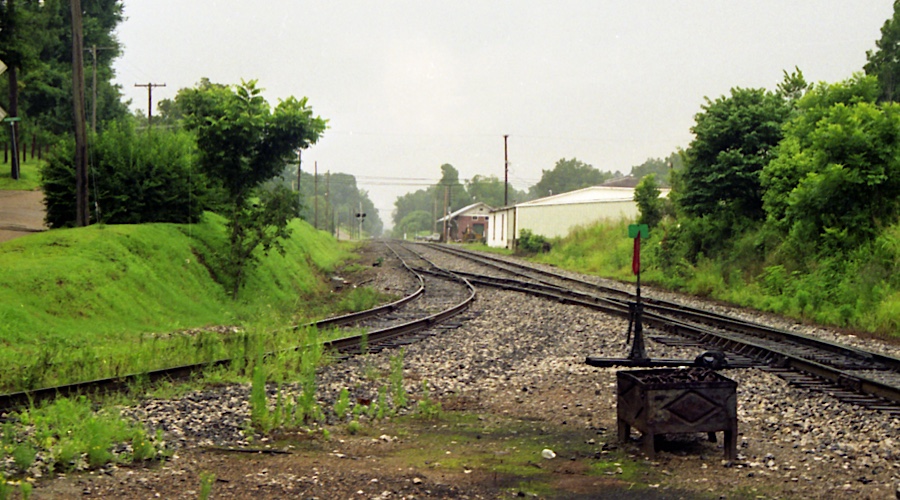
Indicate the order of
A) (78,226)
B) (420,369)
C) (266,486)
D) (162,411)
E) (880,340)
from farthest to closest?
(78,226)
(880,340)
(420,369)
(162,411)
(266,486)

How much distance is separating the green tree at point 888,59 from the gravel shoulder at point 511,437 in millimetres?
34612

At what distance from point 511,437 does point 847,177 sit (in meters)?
13.8

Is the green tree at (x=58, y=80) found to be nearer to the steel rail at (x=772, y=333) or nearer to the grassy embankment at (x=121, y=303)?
the grassy embankment at (x=121, y=303)

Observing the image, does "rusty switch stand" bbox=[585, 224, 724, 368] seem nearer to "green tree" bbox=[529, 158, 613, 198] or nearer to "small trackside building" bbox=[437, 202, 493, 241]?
"small trackside building" bbox=[437, 202, 493, 241]

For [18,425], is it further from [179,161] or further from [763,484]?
[179,161]

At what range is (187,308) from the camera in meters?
16.0

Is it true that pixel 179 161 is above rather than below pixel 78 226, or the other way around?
above

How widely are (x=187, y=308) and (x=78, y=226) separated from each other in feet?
14.9

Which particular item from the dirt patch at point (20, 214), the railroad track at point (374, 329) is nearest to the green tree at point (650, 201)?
the railroad track at point (374, 329)

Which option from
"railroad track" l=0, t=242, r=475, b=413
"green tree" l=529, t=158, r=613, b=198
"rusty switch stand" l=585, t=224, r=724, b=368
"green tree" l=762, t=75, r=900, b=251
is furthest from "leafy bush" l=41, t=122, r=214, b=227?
"green tree" l=529, t=158, r=613, b=198

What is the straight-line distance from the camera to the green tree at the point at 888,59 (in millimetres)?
37812

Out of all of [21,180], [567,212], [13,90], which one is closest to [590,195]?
[567,212]

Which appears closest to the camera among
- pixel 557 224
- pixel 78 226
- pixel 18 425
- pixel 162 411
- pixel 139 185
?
pixel 18 425

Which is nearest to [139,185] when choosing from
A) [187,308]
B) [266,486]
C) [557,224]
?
[187,308]
